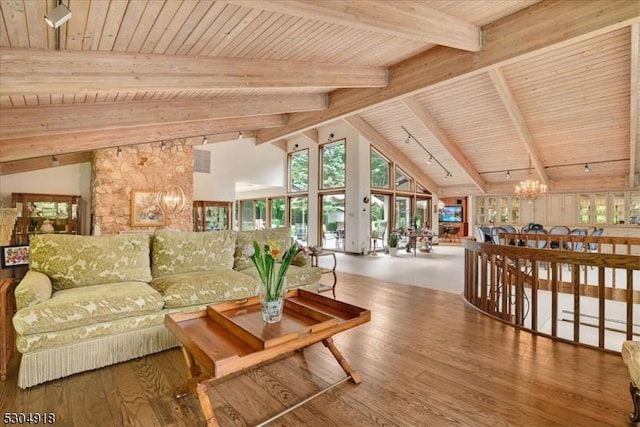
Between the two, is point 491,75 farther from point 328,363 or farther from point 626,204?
point 626,204

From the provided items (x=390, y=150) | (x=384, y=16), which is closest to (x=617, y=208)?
(x=390, y=150)

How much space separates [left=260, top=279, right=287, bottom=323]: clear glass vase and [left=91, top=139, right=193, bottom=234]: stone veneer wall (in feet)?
18.2

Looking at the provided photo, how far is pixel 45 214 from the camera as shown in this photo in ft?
20.9

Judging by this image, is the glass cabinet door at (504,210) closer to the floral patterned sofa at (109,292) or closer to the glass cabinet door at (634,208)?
the glass cabinet door at (634,208)

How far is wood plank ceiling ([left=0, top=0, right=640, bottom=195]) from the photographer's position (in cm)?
262

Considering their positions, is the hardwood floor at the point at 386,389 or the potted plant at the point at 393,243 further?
the potted plant at the point at 393,243

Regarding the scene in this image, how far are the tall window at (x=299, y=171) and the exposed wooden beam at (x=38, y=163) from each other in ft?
20.8

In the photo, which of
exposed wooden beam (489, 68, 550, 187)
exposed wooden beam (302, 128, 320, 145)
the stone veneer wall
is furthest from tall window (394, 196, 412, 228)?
the stone veneer wall

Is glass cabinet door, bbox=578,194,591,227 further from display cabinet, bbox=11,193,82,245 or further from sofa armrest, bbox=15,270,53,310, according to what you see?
display cabinet, bbox=11,193,82,245

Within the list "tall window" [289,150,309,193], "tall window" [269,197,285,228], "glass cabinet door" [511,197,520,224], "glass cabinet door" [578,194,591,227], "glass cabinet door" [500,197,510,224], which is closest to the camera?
"glass cabinet door" [578,194,591,227]

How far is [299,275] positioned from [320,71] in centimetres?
269

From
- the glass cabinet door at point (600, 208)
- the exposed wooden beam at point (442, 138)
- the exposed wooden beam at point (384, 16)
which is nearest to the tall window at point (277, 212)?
the exposed wooden beam at point (442, 138)

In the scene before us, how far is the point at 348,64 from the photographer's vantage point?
4.43 m

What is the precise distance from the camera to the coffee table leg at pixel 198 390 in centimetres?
162
